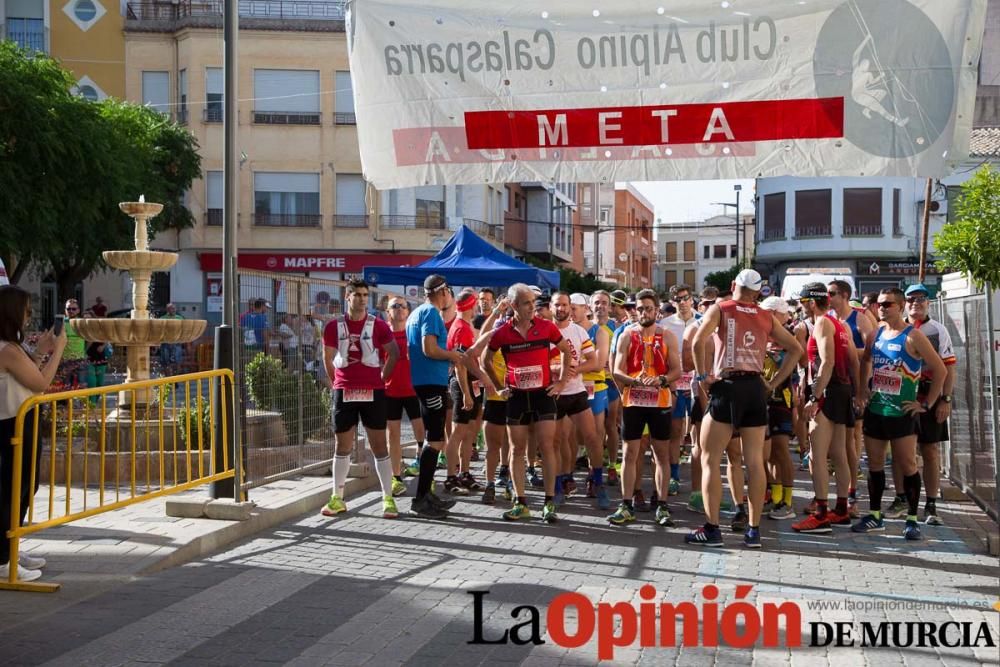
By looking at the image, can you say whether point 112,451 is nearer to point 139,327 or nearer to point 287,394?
point 287,394

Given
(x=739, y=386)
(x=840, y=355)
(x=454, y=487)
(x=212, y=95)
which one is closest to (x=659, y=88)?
(x=739, y=386)

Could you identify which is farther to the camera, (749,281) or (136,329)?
(136,329)

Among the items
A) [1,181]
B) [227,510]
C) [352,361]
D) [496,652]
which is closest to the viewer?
[496,652]

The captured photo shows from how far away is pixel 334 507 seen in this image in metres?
9.79

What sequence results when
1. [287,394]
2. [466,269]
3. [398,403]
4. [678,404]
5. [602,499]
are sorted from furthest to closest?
[466,269] < [678,404] < [287,394] < [398,403] < [602,499]

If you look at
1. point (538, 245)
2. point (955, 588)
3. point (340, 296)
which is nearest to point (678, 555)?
point (955, 588)

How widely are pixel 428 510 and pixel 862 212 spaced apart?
158 feet

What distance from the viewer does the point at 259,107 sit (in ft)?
140

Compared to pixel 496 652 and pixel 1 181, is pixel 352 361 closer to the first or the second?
pixel 496 652

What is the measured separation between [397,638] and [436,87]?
3.28 metres

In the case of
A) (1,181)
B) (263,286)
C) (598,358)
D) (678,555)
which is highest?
(1,181)

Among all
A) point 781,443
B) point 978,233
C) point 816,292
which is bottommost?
point 781,443

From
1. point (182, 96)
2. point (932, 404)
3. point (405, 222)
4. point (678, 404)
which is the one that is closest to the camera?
point (932, 404)

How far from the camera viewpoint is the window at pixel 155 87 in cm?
4331
